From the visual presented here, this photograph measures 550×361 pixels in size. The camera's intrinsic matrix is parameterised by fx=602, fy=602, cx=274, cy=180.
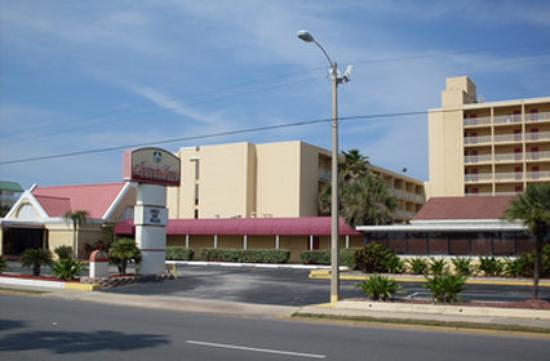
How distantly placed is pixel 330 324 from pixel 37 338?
7.96 metres

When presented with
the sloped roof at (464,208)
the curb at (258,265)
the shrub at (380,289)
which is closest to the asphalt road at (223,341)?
the shrub at (380,289)

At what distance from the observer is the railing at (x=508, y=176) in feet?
204

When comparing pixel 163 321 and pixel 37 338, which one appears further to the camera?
pixel 163 321

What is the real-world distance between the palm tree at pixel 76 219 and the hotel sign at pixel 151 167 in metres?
19.7

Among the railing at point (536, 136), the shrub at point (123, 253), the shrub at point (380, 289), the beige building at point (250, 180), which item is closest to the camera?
the shrub at point (380, 289)

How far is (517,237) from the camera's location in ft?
110

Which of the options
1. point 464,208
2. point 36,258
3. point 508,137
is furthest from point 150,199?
point 508,137

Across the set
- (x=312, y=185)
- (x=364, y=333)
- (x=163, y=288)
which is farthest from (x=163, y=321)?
(x=312, y=185)

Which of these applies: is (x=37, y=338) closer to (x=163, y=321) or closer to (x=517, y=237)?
(x=163, y=321)

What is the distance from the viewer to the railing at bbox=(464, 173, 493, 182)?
2525 inches

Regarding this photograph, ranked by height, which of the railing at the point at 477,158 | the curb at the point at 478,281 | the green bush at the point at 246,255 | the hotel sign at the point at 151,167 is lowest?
the curb at the point at 478,281

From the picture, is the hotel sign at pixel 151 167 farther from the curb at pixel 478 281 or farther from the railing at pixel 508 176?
the railing at pixel 508 176

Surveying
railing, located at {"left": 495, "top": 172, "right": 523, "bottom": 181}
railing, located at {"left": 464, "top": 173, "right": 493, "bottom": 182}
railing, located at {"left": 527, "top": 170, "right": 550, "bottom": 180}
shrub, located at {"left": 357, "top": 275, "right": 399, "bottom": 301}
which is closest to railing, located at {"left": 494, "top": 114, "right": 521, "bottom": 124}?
railing, located at {"left": 495, "top": 172, "right": 523, "bottom": 181}

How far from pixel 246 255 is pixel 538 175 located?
3284cm
